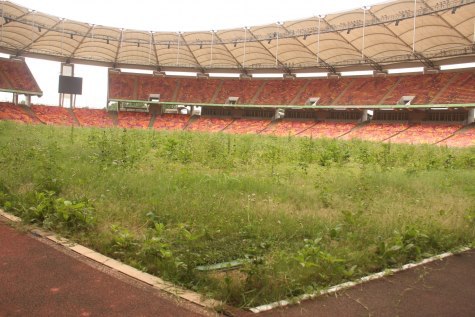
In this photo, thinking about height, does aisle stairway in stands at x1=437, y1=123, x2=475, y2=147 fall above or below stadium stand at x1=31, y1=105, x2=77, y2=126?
below

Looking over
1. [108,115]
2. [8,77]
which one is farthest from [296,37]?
[8,77]

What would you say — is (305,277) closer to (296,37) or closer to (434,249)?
(434,249)

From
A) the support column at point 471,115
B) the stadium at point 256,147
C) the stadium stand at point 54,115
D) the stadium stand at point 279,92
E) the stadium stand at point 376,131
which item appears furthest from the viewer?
the stadium stand at point 279,92

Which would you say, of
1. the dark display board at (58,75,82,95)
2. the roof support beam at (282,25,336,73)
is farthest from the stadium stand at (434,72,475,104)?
the dark display board at (58,75,82,95)

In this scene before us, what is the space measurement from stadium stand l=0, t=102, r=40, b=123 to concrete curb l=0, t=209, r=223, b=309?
41760 mm

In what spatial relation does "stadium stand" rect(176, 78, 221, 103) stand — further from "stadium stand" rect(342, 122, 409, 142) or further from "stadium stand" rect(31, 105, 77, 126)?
"stadium stand" rect(342, 122, 409, 142)

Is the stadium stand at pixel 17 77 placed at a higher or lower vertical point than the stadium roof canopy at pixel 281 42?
lower

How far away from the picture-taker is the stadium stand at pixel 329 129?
38688 mm

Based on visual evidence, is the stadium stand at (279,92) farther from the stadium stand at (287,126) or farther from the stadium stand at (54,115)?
the stadium stand at (54,115)

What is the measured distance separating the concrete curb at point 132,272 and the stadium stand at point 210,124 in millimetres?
42247

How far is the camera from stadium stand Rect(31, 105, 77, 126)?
4456cm

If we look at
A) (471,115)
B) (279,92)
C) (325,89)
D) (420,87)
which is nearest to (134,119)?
Answer: (279,92)

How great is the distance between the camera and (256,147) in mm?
16891

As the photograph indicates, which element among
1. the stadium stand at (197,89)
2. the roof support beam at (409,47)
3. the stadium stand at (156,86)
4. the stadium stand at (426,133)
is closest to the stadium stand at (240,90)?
the stadium stand at (197,89)
